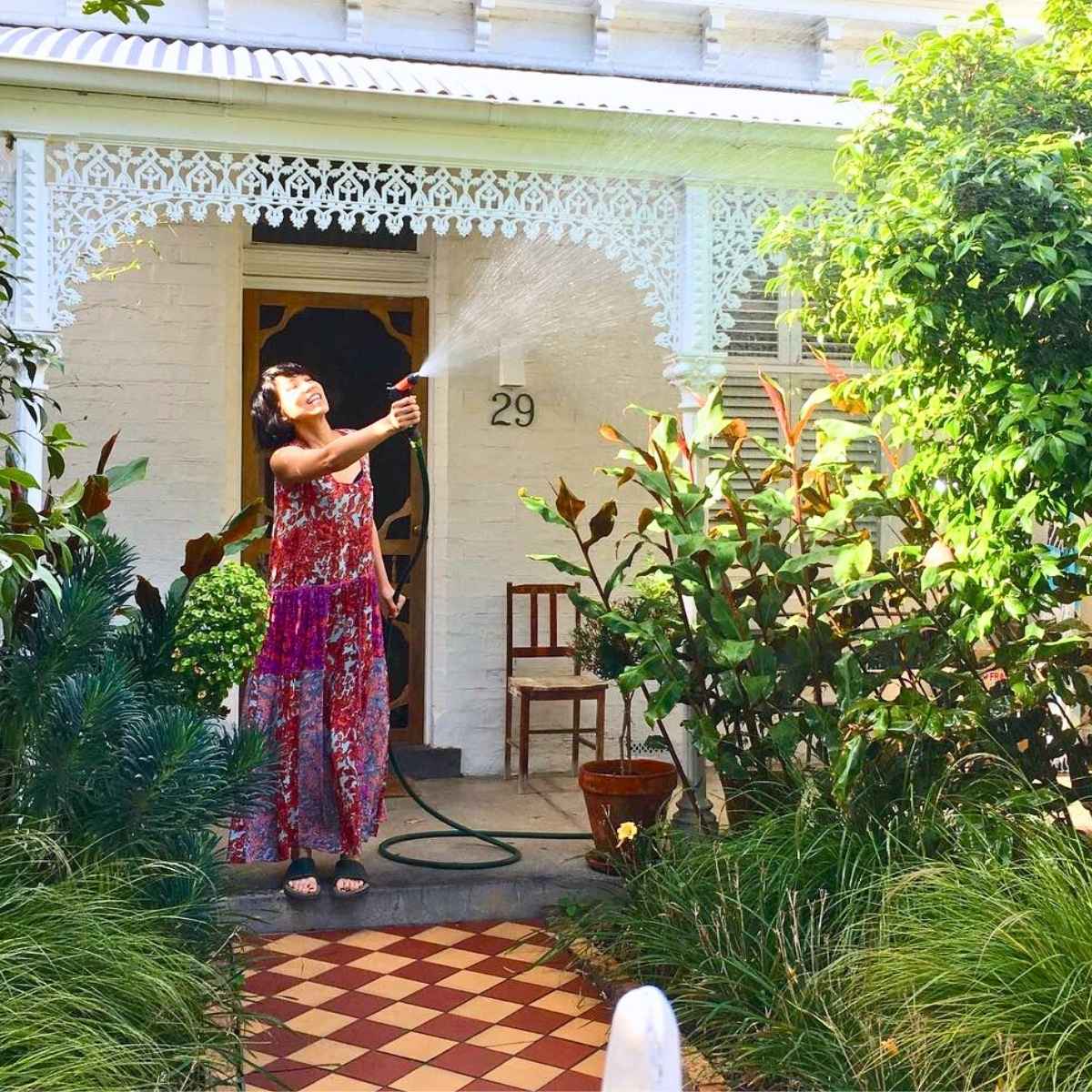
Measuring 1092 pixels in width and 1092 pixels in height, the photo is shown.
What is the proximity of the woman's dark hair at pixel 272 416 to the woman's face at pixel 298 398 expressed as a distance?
0.02 meters

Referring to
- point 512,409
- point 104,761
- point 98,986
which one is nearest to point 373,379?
point 512,409

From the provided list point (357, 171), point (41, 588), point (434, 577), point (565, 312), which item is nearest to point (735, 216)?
point (357, 171)

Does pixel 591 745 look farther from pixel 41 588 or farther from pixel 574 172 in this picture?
pixel 41 588

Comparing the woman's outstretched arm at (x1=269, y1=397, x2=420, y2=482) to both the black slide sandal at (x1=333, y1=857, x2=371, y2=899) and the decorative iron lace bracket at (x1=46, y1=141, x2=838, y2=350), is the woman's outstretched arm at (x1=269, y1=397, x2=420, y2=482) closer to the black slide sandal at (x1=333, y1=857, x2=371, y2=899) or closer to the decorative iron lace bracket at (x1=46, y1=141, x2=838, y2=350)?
the decorative iron lace bracket at (x1=46, y1=141, x2=838, y2=350)

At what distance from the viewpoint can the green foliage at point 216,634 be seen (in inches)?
159

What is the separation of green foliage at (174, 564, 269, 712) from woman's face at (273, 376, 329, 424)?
3.48 ft

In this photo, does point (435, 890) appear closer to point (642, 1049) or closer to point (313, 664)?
point (313, 664)

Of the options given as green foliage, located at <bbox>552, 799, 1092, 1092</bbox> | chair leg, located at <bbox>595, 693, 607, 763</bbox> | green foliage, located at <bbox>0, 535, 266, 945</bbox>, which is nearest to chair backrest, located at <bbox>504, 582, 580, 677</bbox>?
chair leg, located at <bbox>595, 693, 607, 763</bbox>

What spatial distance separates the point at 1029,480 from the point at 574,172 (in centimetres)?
247

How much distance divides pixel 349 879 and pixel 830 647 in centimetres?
194

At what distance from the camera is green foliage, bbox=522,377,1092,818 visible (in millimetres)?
4262

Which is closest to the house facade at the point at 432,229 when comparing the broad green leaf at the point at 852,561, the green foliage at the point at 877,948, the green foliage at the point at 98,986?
the broad green leaf at the point at 852,561

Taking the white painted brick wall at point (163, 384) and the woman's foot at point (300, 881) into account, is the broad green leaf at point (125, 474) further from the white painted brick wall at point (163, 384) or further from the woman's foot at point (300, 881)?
the white painted brick wall at point (163, 384)

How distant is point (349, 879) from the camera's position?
5.10 m
